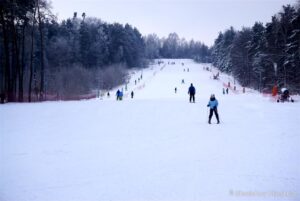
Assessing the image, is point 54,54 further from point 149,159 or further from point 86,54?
point 149,159

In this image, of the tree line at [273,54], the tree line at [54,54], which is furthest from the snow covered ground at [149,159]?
the tree line at [273,54]

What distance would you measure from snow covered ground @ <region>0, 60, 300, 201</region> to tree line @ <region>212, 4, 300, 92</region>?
1189 inches

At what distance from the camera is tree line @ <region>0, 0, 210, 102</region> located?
28969 mm

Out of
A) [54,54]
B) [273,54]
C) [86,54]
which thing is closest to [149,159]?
[273,54]

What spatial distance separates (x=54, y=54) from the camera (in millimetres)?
75875

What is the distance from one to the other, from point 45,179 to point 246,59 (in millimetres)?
73716

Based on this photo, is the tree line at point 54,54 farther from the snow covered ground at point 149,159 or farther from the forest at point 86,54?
the snow covered ground at point 149,159

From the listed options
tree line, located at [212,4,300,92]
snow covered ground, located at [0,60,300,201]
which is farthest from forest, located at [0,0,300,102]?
snow covered ground, located at [0,60,300,201]

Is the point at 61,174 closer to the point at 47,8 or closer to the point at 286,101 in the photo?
the point at 286,101

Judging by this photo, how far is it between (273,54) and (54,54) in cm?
4934

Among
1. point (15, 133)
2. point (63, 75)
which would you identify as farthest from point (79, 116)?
point (63, 75)

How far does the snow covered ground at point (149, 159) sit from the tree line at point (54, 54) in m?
13.2

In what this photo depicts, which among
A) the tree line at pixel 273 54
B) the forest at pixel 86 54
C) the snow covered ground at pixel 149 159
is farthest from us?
the tree line at pixel 273 54

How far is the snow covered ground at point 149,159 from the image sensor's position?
7734 millimetres
